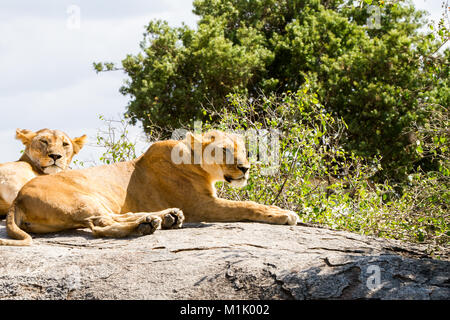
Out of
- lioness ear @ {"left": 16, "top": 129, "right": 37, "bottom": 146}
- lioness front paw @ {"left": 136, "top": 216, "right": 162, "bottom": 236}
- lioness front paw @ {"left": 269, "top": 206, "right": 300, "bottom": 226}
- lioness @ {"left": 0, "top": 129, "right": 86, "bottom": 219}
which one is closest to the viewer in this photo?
lioness front paw @ {"left": 136, "top": 216, "right": 162, "bottom": 236}

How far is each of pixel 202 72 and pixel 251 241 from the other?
14831mm

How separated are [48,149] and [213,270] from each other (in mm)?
3127

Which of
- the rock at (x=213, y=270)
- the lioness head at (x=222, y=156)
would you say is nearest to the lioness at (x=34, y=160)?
the rock at (x=213, y=270)

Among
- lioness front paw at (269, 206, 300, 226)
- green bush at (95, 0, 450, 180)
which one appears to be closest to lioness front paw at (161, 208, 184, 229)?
lioness front paw at (269, 206, 300, 226)

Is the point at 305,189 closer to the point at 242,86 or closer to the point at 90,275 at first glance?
the point at 90,275

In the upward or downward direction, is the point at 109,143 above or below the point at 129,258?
above

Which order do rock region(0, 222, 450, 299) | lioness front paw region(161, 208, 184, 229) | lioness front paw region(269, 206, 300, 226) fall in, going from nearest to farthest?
rock region(0, 222, 450, 299)
lioness front paw region(161, 208, 184, 229)
lioness front paw region(269, 206, 300, 226)

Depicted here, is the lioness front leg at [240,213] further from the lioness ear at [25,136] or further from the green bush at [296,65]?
the green bush at [296,65]

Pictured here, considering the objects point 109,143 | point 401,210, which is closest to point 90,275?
point 401,210

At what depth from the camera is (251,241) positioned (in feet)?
14.2

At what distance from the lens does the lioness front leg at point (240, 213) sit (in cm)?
507

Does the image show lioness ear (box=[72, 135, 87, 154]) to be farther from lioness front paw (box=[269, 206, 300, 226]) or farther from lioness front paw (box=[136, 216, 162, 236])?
lioness front paw (box=[269, 206, 300, 226])

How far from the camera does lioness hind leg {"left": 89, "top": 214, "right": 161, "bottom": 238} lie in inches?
177
